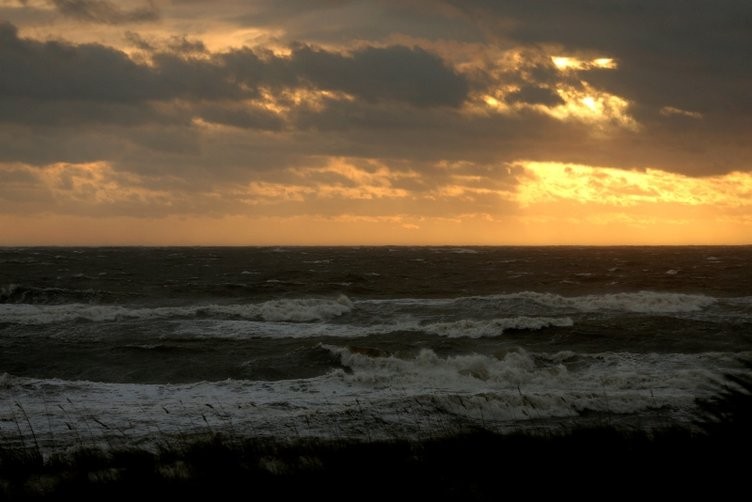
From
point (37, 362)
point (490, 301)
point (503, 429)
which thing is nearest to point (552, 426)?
point (503, 429)

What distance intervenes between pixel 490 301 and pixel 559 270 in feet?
89.4

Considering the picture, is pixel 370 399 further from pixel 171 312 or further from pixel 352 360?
pixel 171 312

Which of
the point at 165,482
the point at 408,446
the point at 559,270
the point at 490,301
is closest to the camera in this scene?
the point at 165,482

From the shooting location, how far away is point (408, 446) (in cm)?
973

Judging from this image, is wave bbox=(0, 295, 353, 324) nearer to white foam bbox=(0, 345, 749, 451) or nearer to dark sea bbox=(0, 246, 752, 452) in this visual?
dark sea bbox=(0, 246, 752, 452)

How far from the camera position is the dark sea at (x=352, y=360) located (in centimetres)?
1267

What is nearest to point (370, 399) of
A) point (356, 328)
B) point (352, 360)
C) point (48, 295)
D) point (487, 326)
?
point (352, 360)

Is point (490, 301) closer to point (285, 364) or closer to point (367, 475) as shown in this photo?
point (285, 364)

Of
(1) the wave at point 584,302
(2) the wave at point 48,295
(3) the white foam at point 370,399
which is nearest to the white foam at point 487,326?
(3) the white foam at point 370,399

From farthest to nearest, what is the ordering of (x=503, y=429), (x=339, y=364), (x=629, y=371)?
(x=339, y=364), (x=629, y=371), (x=503, y=429)

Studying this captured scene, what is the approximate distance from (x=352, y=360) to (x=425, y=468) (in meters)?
11.2

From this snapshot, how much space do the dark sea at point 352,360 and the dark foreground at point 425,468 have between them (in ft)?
5.01

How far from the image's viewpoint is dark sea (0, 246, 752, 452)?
12.7 metres

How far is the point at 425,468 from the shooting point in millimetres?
8523
